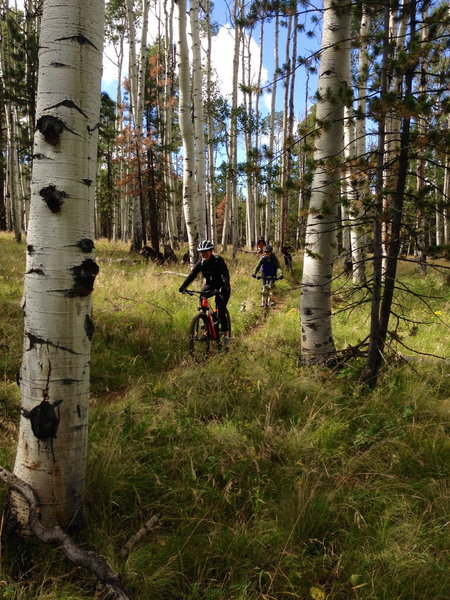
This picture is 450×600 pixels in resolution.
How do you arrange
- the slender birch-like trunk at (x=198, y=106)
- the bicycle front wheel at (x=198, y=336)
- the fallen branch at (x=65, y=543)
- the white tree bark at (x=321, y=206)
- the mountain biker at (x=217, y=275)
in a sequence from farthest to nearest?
the slender birch-like trunk at (x=198, y=106) < the mountain biker at (x=217, y=275) < the bicycle front wheel at (x=198, y=336) < the white tree bark at (x=321, y=206) < the fallen branch at (x=65, y=543)

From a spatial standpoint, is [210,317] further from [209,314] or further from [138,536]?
[138,536]

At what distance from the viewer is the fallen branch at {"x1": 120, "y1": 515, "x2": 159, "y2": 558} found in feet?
7.22

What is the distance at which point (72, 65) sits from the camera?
6.73ft

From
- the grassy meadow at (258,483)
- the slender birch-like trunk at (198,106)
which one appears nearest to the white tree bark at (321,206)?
the grassy meadow at (258,483)

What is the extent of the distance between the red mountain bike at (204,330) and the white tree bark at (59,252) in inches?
142

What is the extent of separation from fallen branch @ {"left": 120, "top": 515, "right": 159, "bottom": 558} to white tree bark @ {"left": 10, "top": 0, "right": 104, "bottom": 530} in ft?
1.48

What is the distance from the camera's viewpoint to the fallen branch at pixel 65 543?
1.86 meters

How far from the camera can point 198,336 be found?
6.13 metres

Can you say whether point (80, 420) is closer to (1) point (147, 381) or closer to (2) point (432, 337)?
(1) point (147, 381)

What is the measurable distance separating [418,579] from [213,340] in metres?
4.45

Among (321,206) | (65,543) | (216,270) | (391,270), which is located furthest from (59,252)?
(216,270)

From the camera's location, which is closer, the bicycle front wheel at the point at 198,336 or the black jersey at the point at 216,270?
the bicycle front wheel at the point at 198,336

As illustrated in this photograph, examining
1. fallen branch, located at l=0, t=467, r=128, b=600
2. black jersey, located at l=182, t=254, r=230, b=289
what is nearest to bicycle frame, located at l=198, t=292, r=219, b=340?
black jersey, located at l=182, t=254, r=230, b=289

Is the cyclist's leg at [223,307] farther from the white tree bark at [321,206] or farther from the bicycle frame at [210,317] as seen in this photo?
the white tree bark at [321,206]
